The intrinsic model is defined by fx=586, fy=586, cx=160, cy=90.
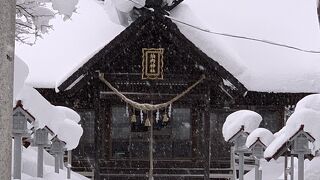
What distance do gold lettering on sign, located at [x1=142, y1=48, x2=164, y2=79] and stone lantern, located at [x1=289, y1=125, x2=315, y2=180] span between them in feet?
20.8

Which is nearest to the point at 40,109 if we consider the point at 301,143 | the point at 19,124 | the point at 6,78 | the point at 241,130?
the point at 19,124

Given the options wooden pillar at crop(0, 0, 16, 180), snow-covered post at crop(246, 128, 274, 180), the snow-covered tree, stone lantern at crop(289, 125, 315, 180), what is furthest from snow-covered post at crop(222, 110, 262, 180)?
wooden pillar at crop(0, 0, 16, 180)

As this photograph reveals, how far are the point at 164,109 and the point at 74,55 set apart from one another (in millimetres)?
3119

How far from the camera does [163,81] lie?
13836 mm

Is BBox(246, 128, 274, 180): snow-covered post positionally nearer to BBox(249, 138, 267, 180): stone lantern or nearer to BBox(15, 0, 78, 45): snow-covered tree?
BBox(249, 138, 267, 180): stone lantern

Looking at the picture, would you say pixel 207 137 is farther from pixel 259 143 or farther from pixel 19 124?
pixel 19 124

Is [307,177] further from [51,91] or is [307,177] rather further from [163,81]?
[51,91]

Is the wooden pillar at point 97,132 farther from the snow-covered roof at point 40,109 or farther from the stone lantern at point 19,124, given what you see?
the stone lantern at point 19,124

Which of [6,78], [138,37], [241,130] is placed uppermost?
[138,37]

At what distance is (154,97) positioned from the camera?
542 inches

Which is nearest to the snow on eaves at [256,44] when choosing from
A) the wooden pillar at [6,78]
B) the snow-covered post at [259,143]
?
the snow-covered post at [259,143]

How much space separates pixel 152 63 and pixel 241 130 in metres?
3.89

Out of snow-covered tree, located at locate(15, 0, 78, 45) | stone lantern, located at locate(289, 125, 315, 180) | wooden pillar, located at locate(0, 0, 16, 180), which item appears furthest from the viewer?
stone lantern, located at locate(289, 125, 315, 180)

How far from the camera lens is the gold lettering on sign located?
1377 centimetres
